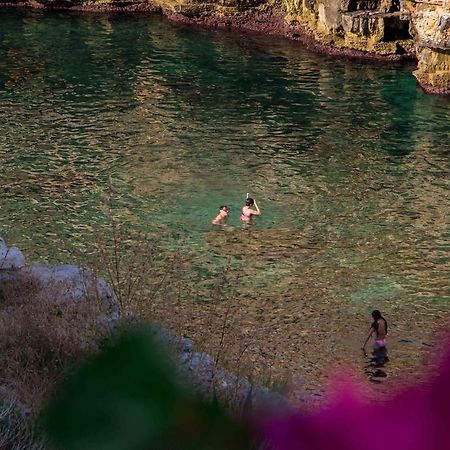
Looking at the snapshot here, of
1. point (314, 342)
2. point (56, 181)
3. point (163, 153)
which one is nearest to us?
point (314, 342)

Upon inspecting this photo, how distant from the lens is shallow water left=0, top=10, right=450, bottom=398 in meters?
17.1

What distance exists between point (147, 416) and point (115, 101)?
30980 mm

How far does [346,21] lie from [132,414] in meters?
40.5

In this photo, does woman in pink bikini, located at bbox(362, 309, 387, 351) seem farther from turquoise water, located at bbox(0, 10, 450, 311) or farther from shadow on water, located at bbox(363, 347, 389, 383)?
turquoise water, located at bbox(0, 10, 450, 311)

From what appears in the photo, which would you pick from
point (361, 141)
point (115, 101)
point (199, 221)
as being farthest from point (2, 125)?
point (361, 141)

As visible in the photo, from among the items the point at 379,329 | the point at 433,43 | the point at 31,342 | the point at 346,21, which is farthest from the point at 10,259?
the point at 346,21

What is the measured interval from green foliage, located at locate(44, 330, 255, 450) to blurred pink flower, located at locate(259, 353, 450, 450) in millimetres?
141

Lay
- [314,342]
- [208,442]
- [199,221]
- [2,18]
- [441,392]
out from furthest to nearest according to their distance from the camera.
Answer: [2,18] → [199,221] → [314,342] → [208,442] → [441,392]

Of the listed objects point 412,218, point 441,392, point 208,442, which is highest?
point 441,392

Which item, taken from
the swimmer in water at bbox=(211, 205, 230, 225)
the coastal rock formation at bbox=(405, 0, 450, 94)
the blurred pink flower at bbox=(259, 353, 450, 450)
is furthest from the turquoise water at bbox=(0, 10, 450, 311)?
the blurred pink flower at bbox=(259, 353, 450, 450)

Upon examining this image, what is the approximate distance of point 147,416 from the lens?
851 mm

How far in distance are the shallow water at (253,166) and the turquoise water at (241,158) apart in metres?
0.06

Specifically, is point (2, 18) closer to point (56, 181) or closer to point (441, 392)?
point (56, 181)

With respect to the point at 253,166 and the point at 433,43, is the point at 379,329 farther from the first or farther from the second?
the point at 433,43
